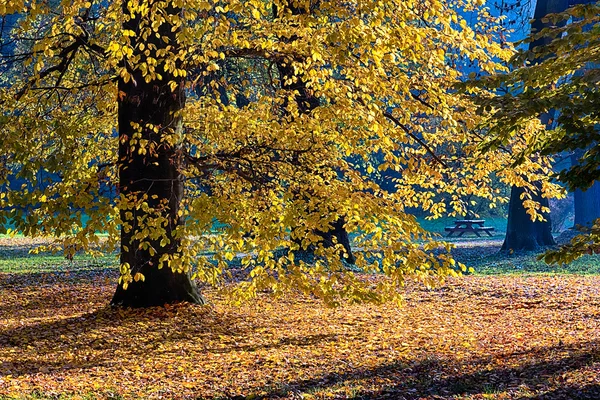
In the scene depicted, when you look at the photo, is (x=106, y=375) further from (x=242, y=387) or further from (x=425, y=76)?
(x=425, y=76)

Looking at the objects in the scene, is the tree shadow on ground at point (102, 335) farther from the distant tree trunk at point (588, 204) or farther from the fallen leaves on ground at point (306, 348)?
the distant tree trunk at point (588, 204)

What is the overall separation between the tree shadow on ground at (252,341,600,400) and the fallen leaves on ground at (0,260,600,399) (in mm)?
10

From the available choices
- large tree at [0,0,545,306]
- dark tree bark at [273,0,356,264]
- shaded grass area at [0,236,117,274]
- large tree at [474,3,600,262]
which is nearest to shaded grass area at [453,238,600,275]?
dark tree bark at [273,0,356,264]

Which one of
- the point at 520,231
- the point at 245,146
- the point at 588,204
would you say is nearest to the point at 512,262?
the point at 520,231

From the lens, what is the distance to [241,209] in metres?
8.84

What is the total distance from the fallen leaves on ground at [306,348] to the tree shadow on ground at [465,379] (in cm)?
1

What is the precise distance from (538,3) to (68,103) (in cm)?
1415

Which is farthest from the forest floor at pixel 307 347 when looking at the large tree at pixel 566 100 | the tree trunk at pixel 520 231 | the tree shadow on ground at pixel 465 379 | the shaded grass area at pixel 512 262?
the tree trunk at pixel 520 231

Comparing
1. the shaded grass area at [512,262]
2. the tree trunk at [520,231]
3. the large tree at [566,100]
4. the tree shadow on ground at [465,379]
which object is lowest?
the tree shadow on ground at [465,379]

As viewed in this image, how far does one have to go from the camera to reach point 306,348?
343 inches

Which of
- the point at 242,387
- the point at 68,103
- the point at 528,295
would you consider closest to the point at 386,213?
the point at 242,387

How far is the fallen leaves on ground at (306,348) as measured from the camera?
22.5ft

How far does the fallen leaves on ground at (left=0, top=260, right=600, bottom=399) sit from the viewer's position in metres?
6.86

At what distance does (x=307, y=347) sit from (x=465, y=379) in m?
2.29
